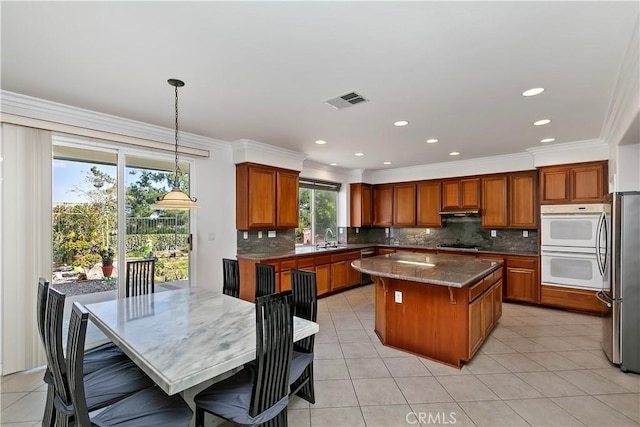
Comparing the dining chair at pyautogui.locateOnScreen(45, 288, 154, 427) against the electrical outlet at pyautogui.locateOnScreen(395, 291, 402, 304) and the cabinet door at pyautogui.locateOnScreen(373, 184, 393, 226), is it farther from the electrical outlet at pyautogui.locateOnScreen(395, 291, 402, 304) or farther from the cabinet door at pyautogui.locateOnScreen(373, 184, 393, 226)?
the cabinet door at pyautogui.locateOnScreen(373, 184, 393, 226)

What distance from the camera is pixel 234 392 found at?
5.76 feet

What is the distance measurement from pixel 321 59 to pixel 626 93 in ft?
8.35

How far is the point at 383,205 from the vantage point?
7.03m

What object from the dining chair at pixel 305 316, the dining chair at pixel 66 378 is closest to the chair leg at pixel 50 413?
the dining chair at pixel 66 378

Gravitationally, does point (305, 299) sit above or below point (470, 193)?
below

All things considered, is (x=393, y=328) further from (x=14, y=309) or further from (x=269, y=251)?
(x=14, y=309)

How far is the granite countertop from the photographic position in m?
2.76

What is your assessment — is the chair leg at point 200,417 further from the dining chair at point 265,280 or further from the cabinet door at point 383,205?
the cabinet door at point 383,205

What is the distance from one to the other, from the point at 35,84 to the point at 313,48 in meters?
2.38

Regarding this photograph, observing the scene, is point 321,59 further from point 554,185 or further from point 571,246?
point 571,246

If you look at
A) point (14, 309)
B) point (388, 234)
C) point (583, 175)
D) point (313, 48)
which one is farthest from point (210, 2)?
point (388, 234)

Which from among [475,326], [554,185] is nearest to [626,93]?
[475,326]

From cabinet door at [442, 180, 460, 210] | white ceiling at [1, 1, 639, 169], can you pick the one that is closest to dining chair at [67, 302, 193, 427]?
white ceiling at [1, 1, 639, 169]

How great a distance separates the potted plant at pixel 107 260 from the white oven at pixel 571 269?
6029mm
